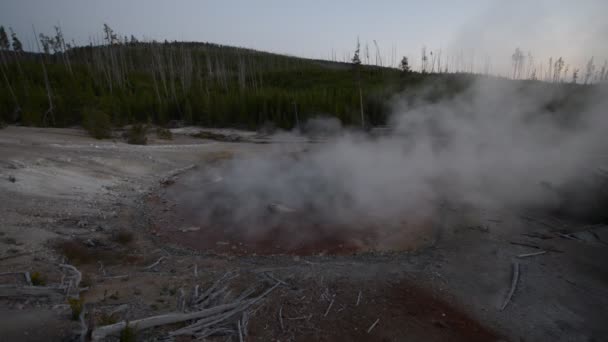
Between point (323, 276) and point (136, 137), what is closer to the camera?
point (323, 276)

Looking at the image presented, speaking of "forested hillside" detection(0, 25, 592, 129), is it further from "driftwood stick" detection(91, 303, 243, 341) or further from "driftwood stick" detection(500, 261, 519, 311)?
"driftwood stick" detection(91, 303, 243, 341)

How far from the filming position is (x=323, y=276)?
5777 millimetres

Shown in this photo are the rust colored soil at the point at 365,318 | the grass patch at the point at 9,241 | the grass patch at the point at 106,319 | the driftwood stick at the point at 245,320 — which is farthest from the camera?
the grass patch at the point at 9,241

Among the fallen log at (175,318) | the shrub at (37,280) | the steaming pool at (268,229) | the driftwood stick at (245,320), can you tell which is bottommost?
the steaming pool at (268,229)

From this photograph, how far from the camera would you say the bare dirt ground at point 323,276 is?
14.6 ft

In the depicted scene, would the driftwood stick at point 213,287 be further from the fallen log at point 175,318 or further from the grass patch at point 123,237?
the grass patch at point 123,237

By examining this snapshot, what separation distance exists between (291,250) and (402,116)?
14.4 m

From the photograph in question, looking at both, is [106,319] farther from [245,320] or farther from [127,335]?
[245,320]

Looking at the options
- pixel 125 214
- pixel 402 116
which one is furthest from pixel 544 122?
pixel 125 214

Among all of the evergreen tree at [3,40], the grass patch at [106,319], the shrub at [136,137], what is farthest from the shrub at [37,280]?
the evergreen tree at [3,40]

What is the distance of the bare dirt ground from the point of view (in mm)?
4453

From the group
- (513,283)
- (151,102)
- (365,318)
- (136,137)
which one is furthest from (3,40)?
(513,283)

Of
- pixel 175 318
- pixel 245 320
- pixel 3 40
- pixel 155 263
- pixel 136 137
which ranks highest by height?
pixel 3 40

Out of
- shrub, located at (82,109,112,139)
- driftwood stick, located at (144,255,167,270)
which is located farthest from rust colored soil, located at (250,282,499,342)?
shrub, located at (82,109,112,139)
